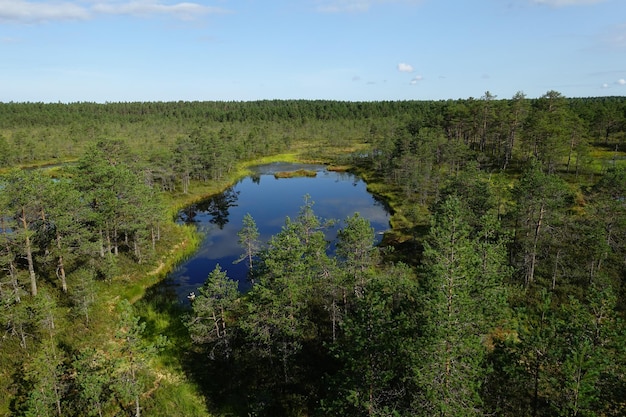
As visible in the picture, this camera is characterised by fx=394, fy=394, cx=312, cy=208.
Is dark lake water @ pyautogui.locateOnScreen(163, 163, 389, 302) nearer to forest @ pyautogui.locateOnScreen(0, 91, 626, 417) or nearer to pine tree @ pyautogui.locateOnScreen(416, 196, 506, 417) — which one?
forest @ pyautogui.locateOnScreen(0, 91, 626, 417)

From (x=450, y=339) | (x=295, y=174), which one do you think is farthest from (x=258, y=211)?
(x=450, y=339)

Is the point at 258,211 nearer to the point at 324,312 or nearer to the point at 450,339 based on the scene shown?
the point at 324,312

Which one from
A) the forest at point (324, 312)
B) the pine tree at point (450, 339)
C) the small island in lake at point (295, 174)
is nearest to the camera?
the pine tree at point (450, 339)

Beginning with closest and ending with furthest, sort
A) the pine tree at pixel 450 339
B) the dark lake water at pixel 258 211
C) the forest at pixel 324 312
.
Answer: the pine tree at pixel 450 339 < the forest at pixel 324 312 < the dark lake water at pixel 258 211

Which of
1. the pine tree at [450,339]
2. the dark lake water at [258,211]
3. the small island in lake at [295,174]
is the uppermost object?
the pine tree at [450,339]

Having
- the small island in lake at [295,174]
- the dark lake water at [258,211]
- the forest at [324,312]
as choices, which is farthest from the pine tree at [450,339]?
the small island in lake at [295,174]

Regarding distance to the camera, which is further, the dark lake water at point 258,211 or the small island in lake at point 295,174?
the small island in lake at point 295,174

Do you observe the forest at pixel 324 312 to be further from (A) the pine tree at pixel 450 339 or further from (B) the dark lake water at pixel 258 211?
(B) the dark lake water at pixel 258 211

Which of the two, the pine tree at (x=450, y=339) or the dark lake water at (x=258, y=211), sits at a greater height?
the pine tree at (x=450, y=339)

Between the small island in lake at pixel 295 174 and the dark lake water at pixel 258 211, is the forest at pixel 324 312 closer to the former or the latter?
the dark lake water at pixel 258 211
